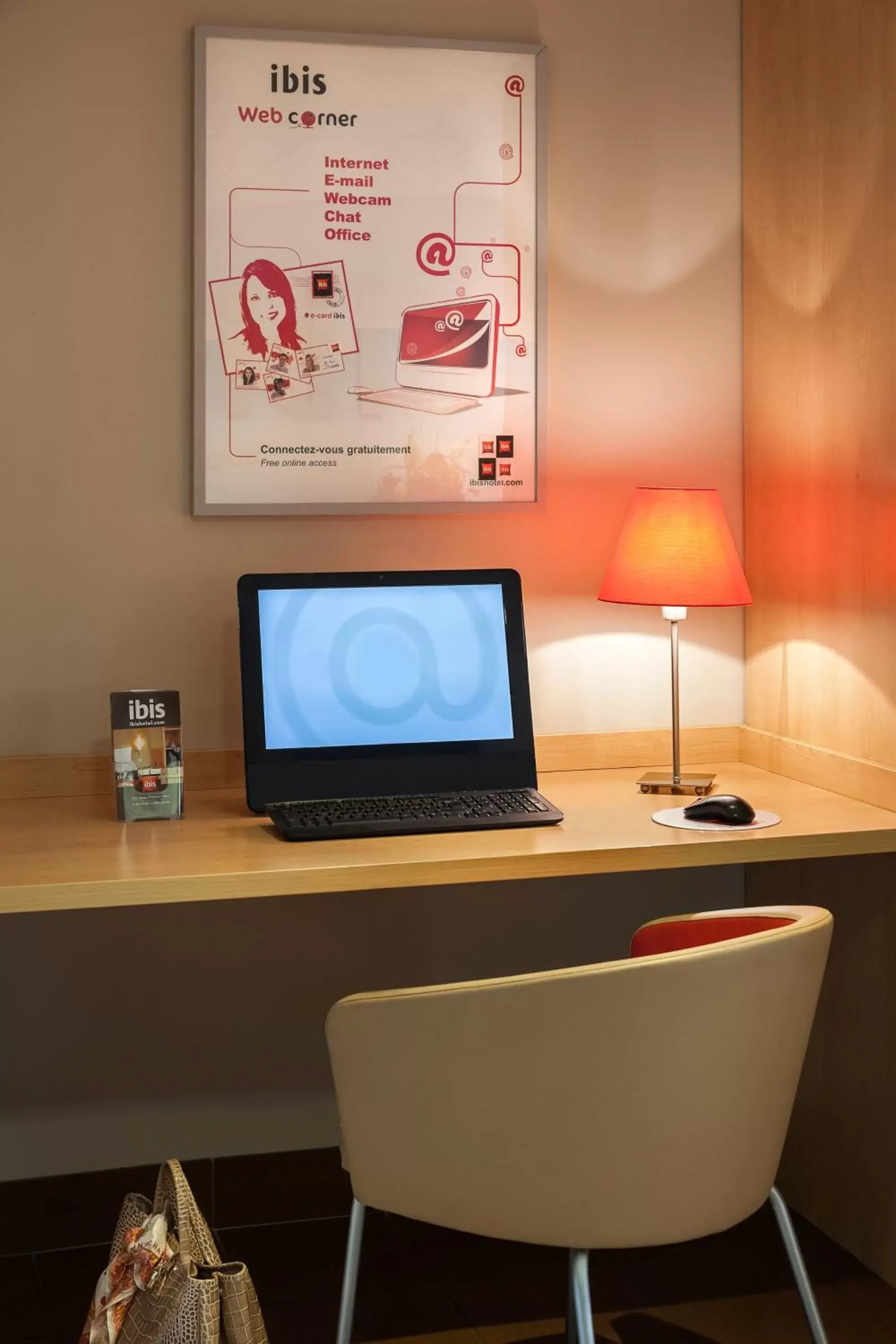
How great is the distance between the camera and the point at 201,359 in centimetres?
242

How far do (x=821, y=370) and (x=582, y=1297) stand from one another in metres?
1.55

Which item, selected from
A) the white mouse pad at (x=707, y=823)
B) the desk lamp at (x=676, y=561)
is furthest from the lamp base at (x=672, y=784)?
the white mouse pad at (x=707, y=823)

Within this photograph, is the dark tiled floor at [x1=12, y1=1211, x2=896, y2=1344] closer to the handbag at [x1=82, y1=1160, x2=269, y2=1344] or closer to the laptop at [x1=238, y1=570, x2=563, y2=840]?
the handbag at [x1=82, y1=1160, x2=269, y2=1344]

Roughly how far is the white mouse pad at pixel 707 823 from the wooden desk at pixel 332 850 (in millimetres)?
18

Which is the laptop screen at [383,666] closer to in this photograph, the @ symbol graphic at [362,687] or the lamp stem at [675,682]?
the @ symbol graphic at [362,687]

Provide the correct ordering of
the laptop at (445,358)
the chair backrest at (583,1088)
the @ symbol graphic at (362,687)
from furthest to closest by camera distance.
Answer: the laptop at (445,358), the @ symbol graphic at (362,687), the chair backrest at (583,1088)

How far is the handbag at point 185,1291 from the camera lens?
5.39ft

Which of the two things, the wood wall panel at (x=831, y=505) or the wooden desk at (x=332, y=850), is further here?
the wood wall panel at (x=831, y=505)

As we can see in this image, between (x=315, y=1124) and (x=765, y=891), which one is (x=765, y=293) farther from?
(x=315, y=1124)

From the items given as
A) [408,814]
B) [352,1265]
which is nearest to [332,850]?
[408,814]

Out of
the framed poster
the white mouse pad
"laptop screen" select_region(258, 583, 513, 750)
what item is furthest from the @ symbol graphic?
the white mouse pad

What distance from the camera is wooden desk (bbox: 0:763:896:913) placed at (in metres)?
1.82

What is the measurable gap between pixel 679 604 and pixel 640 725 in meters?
0.44

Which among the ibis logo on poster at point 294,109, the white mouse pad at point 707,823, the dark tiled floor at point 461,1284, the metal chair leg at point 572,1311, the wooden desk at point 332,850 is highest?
the ibis logo on poster at point 294,109
